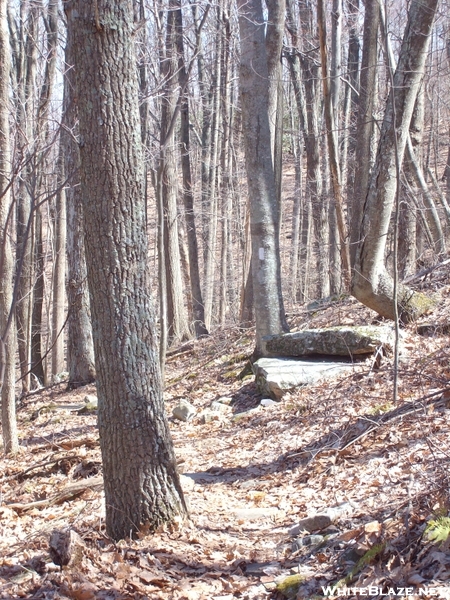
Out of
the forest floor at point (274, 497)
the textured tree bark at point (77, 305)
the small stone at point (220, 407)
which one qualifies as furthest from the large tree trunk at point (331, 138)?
the textured tree bark at point (77, 305)

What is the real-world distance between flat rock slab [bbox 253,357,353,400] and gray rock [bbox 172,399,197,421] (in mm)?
1045

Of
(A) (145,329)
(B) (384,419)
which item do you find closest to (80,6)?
(A) (145,329)

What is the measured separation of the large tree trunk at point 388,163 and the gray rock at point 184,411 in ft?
9.47

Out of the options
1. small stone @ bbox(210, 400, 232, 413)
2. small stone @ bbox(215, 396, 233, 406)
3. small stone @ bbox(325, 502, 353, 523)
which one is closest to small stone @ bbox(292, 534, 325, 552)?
small stone @ bbox(325, 502, 353, 523)

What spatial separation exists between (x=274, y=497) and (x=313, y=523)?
3.36 ft

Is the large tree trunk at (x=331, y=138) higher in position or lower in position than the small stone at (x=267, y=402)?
higher

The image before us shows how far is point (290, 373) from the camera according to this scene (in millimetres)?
8281

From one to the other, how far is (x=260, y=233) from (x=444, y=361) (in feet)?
12.7

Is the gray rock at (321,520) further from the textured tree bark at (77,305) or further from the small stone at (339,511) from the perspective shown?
the textured tree bark at (77,305)

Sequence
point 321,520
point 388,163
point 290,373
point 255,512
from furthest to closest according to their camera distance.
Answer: point 290,373 → point 388,163 → point 255,512 → point 321,520

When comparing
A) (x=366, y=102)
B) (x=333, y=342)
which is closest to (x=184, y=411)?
(x=333, y=342)

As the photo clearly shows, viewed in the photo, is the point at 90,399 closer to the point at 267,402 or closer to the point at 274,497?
the point at 267,402

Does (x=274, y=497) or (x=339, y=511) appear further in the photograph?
(x=274, y=497)

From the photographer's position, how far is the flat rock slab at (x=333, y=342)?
26.0ft
